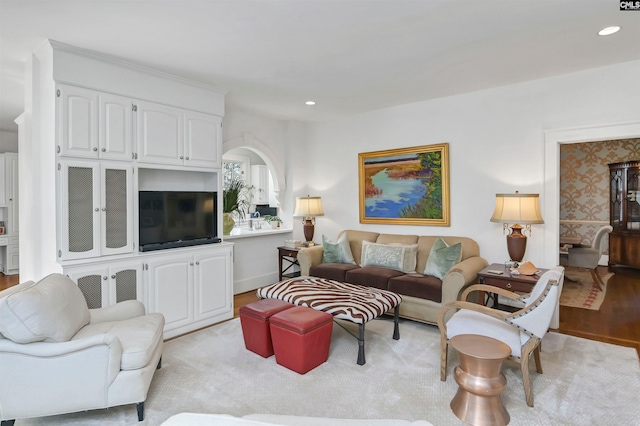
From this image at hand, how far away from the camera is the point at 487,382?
2.15 metres

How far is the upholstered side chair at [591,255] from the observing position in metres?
5.21

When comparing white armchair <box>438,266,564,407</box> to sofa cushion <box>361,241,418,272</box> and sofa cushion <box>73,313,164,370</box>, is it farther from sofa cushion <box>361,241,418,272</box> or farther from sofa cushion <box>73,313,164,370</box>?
sofa cushion <box>73,313,164,370</box>

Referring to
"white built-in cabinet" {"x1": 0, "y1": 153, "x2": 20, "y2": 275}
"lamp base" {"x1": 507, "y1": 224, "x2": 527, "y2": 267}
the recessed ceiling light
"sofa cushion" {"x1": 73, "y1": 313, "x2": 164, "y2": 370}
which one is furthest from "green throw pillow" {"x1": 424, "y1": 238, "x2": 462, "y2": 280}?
"white built-in cabinet" {"x1": 0, "y1": 153, "x2": 20, "y2": 275}

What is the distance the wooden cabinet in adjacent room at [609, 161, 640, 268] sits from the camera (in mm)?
5926

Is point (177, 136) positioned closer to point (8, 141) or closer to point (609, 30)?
point (609, 30)

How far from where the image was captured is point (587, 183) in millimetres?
6859

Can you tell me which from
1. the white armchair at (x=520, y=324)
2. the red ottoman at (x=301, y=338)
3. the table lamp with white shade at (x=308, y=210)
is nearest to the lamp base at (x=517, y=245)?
the white armchair at (x=520, y=324)

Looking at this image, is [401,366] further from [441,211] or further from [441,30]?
[441,30]

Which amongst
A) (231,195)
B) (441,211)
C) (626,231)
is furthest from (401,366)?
(626,231)

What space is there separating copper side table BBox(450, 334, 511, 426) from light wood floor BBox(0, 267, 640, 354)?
1.90 meters

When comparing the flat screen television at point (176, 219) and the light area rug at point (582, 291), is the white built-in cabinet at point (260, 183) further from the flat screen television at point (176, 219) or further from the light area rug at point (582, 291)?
the light area rug at point (582, 291)

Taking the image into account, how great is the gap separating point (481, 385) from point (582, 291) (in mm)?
3899

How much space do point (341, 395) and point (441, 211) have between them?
276 centimetres

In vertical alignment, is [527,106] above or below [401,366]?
above
